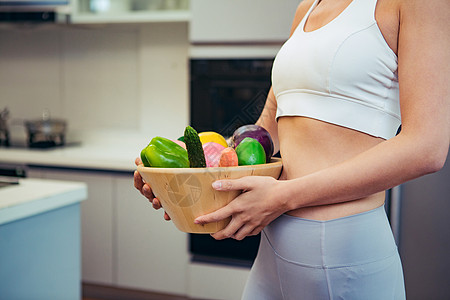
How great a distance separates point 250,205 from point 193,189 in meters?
0.09

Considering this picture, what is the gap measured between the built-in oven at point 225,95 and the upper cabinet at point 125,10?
466mm

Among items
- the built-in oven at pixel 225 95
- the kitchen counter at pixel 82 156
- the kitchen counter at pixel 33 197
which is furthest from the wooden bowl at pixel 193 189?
the kitchen counter at pixel 82 156

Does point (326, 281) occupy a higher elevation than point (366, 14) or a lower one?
lower

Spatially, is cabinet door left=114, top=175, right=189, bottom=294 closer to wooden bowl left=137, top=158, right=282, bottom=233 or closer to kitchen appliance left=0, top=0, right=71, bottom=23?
kitchen appliance left=0, top=0, right=71, bottom=23

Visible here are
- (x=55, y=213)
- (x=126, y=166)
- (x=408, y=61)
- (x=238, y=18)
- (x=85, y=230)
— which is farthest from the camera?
(x=85, y=230)

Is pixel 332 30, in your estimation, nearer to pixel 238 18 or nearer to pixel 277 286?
pixel 277 286

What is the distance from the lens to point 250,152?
795mm

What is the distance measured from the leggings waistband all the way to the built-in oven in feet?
5.00

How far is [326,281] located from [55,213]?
98 cm

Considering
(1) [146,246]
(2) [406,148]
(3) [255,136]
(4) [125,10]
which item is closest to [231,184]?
(3) [255,136]

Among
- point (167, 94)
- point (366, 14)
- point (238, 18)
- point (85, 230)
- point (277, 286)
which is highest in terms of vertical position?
point (238, 18)

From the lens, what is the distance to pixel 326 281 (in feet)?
2.50

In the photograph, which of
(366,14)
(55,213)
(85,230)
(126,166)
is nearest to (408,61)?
(366,14)

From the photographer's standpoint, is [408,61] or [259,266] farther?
[259,266]
